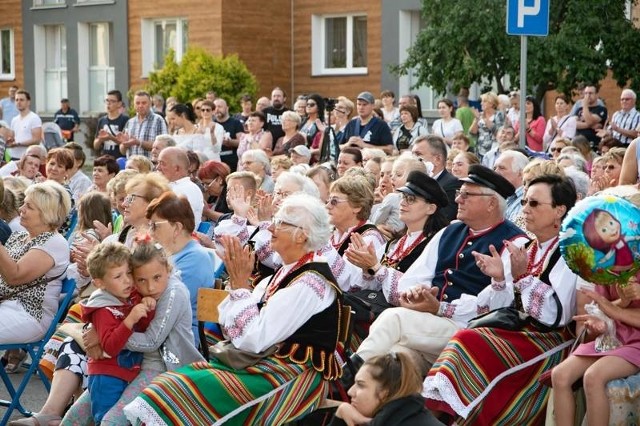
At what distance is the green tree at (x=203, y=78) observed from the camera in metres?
24.6

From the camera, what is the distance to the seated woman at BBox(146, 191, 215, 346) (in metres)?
6.68

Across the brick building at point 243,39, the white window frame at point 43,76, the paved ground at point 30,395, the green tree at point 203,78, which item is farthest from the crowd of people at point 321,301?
the white window frame at point 43,76

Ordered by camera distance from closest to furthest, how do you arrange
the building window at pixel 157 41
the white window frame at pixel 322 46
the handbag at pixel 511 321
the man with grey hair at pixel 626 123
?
the handbag at pixel 511 321 < the man with grey hair at pixel 626 123 < the white window frame at pixel 322 46 < the building window at pixel 157 41

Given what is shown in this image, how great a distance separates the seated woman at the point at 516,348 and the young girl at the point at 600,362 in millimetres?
285

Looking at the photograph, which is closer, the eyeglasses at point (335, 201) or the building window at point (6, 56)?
the eyeglasses at point (335, 201)

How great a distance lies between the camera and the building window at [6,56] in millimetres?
34294

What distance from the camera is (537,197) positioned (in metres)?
5.99

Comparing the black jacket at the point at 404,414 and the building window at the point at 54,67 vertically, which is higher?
the building window at the point at 54,67

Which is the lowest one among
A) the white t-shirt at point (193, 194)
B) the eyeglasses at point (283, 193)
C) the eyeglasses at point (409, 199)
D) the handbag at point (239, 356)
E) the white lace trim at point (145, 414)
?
the white lace trim at point (145, 414)

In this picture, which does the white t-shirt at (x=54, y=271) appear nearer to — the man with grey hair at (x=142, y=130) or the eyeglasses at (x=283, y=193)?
the eyeglasses at (x=283, y=193)

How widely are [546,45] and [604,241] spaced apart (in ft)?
39.6

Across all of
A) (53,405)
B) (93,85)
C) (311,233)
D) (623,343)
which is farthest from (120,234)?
(93,85)

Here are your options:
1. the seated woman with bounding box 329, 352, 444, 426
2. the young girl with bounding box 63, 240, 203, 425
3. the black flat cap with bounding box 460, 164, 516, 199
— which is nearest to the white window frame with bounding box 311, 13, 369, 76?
the black flat cap with bounding box 460, 164, 516, 199

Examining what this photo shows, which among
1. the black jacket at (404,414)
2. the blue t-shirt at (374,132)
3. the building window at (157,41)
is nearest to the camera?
the black jacket at (404,414)
